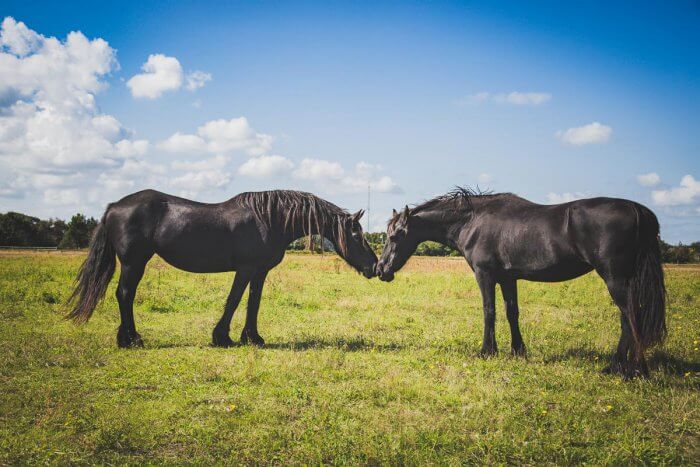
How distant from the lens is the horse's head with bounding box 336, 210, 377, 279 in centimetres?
852

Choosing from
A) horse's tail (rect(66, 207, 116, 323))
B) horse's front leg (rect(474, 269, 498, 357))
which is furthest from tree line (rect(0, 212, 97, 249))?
horse's front leg (rect(474, 269, 498, 357))

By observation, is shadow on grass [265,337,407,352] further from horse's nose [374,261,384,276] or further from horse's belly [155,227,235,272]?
horse's belly [155,227,235,272]

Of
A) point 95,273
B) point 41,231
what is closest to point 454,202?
point 95,273

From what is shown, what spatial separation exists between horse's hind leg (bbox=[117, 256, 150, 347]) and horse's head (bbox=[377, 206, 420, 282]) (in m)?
4.40

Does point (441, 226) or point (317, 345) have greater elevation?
point (441, 226)

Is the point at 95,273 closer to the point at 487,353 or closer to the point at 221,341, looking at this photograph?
the point at 221,341

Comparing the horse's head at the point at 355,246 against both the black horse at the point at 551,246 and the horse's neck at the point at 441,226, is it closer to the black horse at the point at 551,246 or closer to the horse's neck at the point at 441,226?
the black horse at the point at 551,246

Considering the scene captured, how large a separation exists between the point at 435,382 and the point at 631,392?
7.83ft

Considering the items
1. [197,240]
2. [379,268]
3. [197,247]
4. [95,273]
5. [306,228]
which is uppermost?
[306,228]

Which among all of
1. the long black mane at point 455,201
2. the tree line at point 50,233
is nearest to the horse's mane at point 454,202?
the long black mane at point 455,201

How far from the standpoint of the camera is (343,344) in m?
8.30

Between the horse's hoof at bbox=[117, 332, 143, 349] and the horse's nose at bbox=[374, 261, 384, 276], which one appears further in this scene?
the horse's nose at bbox=[374, 261, 384, 276]

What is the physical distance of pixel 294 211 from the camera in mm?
8312

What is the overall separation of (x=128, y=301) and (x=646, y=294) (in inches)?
319
